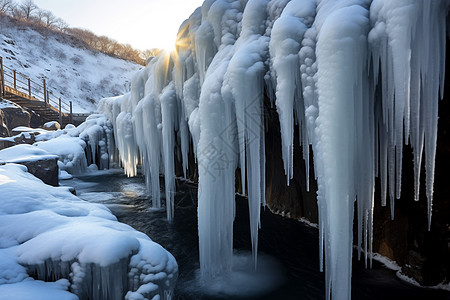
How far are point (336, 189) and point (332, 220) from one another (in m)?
0.31

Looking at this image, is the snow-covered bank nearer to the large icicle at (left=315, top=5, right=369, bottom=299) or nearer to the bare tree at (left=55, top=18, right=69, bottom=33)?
the large icicle at (left=315, top=5, right=369, bottom=299)

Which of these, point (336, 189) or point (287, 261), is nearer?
point (336, 189)

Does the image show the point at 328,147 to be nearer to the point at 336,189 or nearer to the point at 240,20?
the point at 336,189

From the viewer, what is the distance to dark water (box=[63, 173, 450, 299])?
3.83 meters

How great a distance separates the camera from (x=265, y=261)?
4.84 m

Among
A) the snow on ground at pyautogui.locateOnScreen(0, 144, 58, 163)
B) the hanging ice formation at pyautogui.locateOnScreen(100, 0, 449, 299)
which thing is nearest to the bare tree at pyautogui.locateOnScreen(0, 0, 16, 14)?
the snow on ground at pyautogui.locateOnScreen(0, 144, 58, 163)

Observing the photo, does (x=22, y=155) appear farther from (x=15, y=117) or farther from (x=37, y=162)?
(x=15, y=117)

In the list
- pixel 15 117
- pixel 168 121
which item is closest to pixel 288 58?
pixel 168 121

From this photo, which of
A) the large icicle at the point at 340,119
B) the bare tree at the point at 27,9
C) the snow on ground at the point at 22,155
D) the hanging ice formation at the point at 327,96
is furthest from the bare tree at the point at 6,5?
the large icicle at the point at 340,119

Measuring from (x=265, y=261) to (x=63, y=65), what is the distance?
3546cm

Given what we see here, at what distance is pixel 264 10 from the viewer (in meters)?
3.79

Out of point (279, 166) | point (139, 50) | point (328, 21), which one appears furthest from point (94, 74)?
point (328, 21)

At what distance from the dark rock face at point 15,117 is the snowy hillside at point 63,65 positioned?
35.3ft

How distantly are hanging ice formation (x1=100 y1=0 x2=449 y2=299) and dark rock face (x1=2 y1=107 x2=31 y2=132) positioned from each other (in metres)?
15.6
